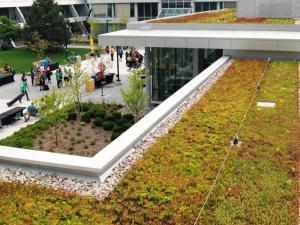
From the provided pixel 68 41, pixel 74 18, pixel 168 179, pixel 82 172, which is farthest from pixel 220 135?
pixel 74 18

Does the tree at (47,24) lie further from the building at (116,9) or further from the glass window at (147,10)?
A: the glass window at (147,10)

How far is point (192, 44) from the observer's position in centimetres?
1869

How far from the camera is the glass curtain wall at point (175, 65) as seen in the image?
2086 centimetres

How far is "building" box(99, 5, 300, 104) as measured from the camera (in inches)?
714

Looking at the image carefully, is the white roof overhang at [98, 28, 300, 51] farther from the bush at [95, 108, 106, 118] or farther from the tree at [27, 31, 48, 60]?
the tree at [27, 31, 48, 60]

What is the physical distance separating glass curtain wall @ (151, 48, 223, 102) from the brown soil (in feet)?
16.2

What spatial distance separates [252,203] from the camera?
7305 millimetres

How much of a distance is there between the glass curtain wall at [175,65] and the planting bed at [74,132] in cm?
313

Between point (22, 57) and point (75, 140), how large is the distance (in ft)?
86.4

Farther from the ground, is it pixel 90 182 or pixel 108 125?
pixel 90 182

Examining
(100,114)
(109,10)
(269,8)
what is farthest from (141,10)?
(100,114)

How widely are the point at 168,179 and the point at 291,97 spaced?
6809mm

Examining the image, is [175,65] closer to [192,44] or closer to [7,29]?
[192,44]

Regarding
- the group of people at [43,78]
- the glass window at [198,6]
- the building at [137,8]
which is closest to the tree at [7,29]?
the building at [137,8]
